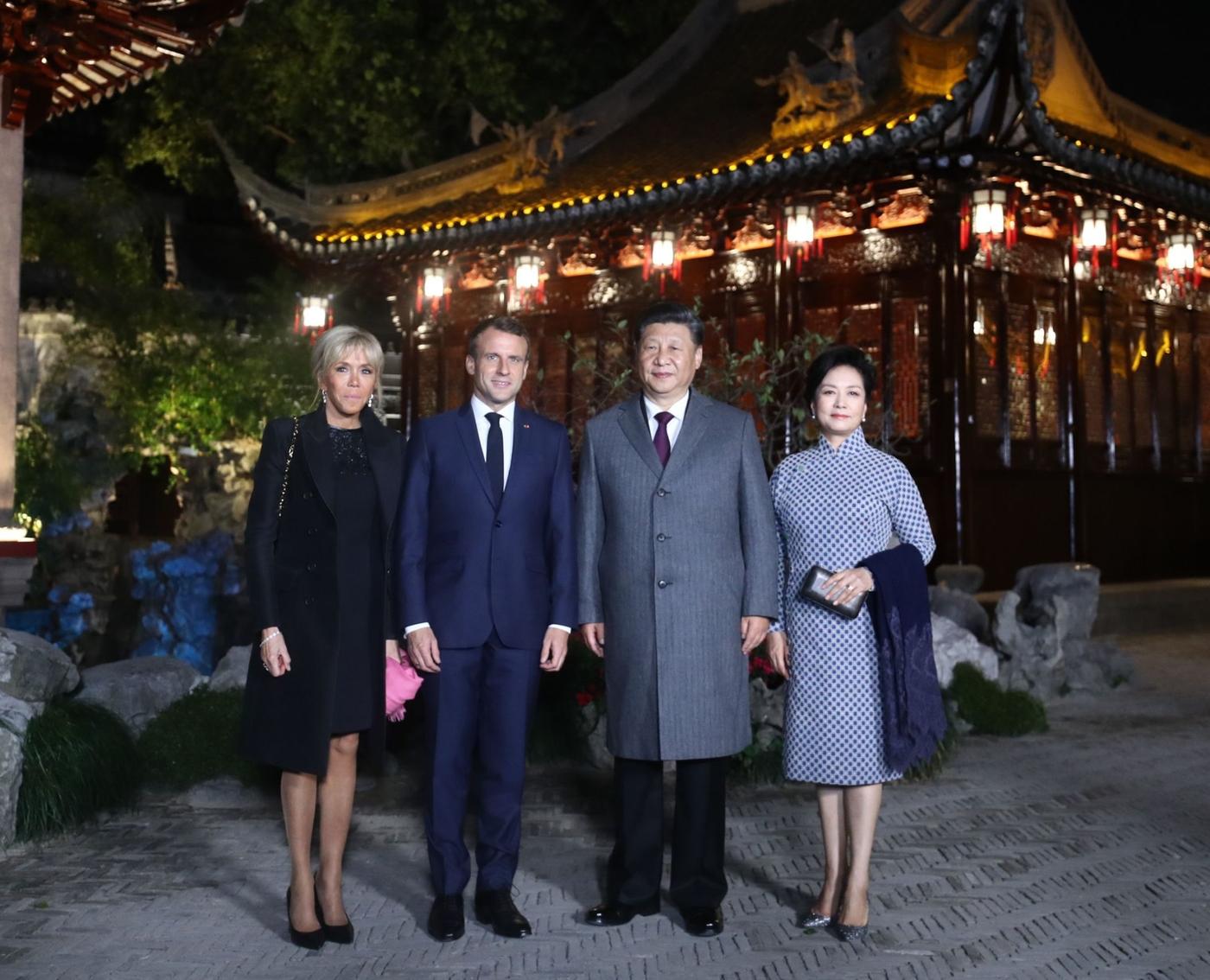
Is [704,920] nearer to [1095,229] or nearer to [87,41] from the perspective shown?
[87,41]

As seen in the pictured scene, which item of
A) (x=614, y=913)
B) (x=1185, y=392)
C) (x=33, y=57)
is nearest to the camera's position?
(x=614, y=913)

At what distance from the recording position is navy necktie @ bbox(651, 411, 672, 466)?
402cm

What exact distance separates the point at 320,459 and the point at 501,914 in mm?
1465

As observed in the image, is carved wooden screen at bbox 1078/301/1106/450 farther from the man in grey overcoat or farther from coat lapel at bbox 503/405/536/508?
coat lapel at bbox 503/405/536/508

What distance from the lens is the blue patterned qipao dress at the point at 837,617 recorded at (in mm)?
3822

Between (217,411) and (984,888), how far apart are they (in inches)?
568

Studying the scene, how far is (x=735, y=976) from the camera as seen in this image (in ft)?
11.4

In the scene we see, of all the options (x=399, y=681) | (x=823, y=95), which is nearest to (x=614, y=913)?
(x=399, y=681)

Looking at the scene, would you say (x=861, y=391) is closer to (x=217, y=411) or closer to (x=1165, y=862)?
(x=1165, y=862)

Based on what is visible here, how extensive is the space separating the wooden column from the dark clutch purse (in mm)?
4665

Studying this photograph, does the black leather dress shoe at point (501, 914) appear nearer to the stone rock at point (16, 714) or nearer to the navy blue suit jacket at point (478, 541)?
the navy blue suit jacket at point (478, 541)

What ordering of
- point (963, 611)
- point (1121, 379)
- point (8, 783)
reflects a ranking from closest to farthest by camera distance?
point (8, 783), point (963, 611), point (1121, 379)

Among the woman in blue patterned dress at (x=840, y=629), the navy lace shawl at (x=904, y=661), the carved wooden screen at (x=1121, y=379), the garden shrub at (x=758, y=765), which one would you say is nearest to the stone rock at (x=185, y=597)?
the garden shrub at (x=758, y=765)

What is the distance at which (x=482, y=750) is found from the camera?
13.2 ft
